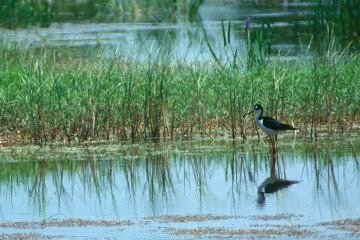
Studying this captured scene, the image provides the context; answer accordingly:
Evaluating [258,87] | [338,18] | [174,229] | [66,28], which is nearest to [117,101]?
[258,87]

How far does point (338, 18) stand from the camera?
22.1 metres

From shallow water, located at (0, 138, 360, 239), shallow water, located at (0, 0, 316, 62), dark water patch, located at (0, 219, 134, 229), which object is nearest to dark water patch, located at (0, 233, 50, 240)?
shallow water, located at (0, 138, 360, 239)

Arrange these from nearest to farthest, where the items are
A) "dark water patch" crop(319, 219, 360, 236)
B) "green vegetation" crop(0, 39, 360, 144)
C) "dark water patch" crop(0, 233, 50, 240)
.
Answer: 1. "dark water patch" crop(319, 219, 360, 236)
2. "dark water patch" crop(0, 233, 50, 240)
3. "green vegetation" crop(0, 39, 360, 144)

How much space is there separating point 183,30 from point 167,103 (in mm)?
11582

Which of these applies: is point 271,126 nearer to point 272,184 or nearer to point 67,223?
point 272,184

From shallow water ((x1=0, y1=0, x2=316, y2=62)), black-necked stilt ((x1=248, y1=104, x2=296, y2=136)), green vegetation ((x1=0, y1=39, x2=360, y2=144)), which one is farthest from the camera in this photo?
shallow water ((x1=0, y1=0, x2=316, y2=62))

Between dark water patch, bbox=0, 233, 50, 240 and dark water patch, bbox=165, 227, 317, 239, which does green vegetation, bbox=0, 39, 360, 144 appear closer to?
dark water patch, bbox=0, 233, 50, 240

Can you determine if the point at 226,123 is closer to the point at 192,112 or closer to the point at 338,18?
the point at 192,112

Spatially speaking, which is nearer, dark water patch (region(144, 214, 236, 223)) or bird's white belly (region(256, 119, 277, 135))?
dark water patch (region(144, 214, 236, 223))

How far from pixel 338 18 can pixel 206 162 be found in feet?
33.5

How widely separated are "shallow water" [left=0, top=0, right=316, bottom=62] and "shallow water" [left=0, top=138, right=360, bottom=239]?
7041 millimetres

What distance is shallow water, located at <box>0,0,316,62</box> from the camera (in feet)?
71.3

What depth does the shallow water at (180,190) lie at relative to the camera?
9.38 m

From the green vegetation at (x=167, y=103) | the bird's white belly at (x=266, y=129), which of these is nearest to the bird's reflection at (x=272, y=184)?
the bird's white belly at (x=266, y=129)
